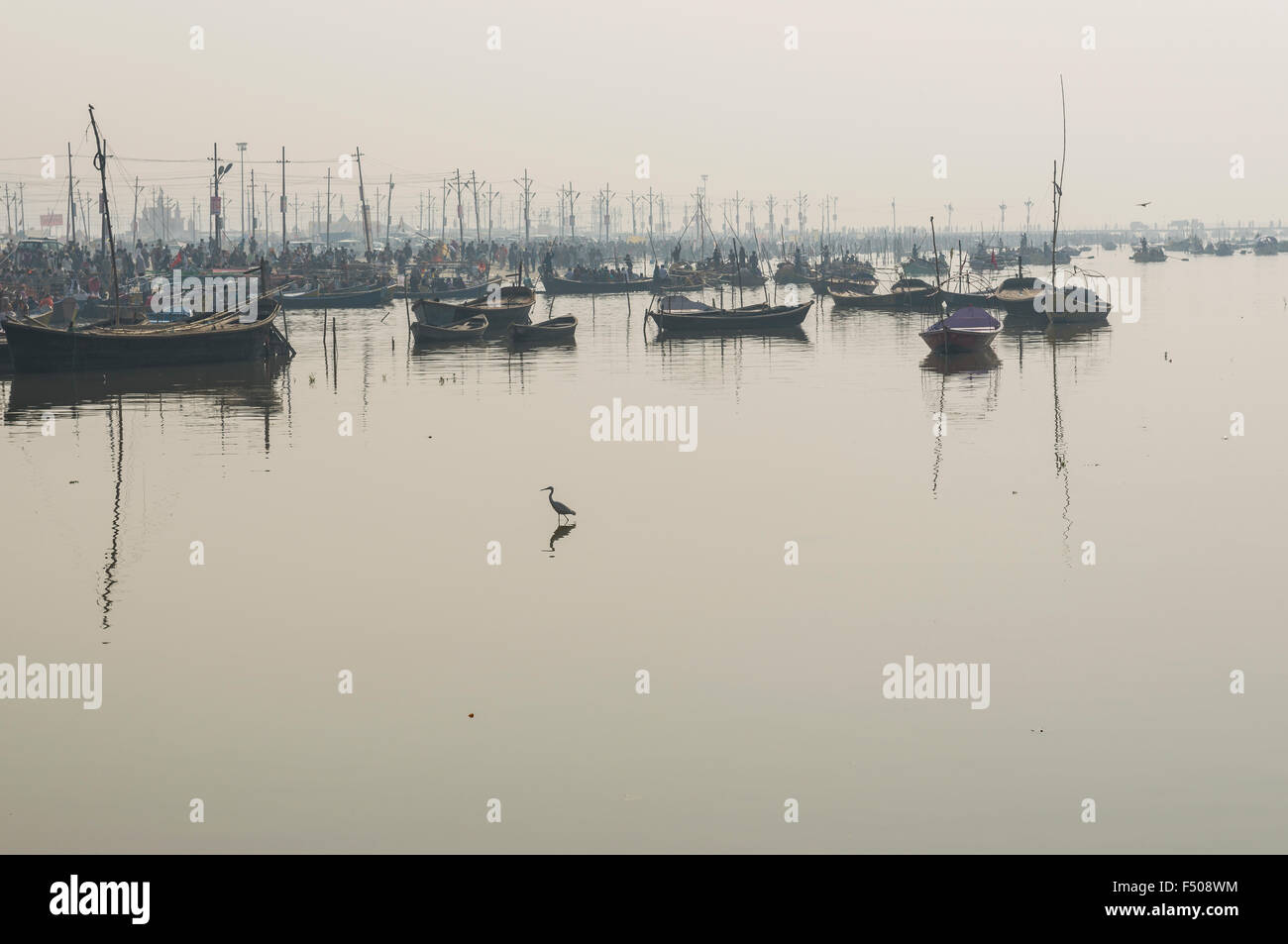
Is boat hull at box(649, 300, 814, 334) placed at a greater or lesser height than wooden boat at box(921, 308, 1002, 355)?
greater

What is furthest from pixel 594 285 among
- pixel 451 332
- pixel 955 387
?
pixel 955 387

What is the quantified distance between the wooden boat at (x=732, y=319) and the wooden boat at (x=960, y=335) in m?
12.5

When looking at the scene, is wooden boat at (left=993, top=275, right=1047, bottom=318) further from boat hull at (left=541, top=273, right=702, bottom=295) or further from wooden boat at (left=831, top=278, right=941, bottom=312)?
boat hull at (left=541, top=273, right=702, bottom=295)

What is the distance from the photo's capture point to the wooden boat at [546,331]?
6093cm

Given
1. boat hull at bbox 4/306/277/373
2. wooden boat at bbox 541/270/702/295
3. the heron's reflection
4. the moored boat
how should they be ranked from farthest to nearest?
wooden boat at bbox 541/270/702/295
the moored boat
boat hull at bbox 4/306/277/373
the heron's reflection

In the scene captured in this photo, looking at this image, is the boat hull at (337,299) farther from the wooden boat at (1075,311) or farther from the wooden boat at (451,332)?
the wooden boat at (1075,311)

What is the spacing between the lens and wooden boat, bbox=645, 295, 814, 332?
66.4m

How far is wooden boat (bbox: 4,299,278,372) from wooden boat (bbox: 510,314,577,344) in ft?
36.1

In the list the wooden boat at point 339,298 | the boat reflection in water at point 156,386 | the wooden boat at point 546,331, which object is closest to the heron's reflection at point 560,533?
the boat reflection in water at point 156,386

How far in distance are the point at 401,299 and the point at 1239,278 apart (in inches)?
2978

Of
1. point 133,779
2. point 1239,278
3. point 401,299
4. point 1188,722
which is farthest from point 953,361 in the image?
point 1239,278

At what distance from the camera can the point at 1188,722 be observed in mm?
14211

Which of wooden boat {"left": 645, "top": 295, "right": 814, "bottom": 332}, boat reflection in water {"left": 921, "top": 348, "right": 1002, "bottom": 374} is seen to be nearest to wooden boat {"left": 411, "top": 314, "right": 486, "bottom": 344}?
wooden boat {"left": 645, "top": 295, "right": 814, "bottom": 332}

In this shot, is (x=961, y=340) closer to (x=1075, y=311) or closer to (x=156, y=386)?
(x=1075, y=311)
